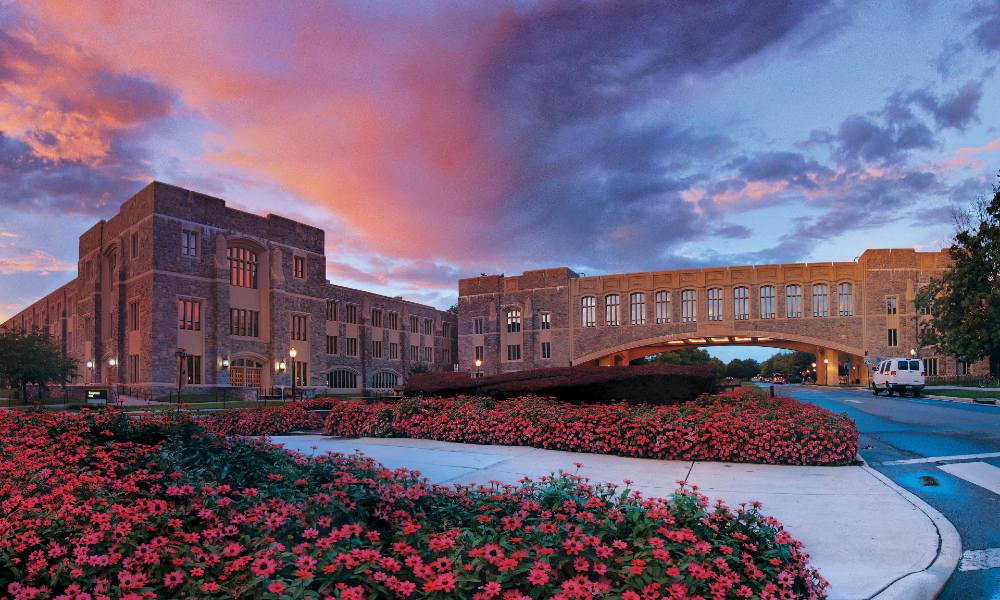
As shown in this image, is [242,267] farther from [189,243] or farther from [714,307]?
[714,307]

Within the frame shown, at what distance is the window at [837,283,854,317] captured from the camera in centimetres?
5816

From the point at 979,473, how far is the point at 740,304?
182ft

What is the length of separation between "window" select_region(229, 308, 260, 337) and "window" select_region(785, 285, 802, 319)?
48.3 metres

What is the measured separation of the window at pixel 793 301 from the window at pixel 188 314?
51.8 metres

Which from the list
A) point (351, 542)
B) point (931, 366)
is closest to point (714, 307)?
point (931, 366)

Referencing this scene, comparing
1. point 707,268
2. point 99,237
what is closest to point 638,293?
point 707,268

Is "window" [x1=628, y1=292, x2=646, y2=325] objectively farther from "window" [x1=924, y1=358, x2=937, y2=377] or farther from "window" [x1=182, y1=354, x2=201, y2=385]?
"window" [x1=182, y1=354, x2=201, y2=385]

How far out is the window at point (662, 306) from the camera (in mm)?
63406

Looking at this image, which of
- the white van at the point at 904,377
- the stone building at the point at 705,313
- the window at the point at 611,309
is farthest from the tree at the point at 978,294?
the window at the point at 611,309

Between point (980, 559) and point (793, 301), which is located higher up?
point (793, 301)

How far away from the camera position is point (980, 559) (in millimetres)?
5012

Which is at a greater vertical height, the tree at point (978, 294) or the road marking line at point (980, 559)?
the tree at point (978, 294)

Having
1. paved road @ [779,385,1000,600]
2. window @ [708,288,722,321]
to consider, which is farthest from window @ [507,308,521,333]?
paved road @ [779,385,1000,600]

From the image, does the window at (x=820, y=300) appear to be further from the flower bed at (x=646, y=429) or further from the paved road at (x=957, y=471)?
the flower bed at (x=646, y=429)
